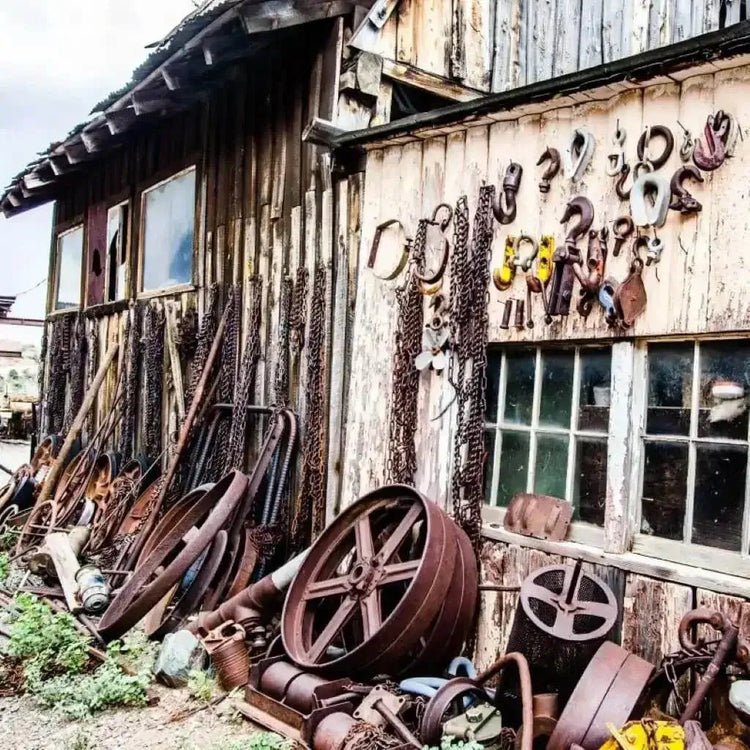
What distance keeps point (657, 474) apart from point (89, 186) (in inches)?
362

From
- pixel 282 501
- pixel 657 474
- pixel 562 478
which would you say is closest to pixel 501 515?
pixel 562 478

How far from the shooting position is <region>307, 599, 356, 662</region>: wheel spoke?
166 inches

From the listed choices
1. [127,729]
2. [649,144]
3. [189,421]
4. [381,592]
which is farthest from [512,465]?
[189,421]

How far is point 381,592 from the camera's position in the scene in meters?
4.38

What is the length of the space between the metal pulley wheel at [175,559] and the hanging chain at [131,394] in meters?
2.86

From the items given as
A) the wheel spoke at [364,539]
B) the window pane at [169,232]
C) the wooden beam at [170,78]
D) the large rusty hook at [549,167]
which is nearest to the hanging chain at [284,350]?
the wheel spoke at [364,539]

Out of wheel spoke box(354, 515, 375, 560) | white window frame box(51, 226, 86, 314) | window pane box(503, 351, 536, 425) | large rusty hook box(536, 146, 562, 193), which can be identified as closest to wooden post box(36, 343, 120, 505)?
white window frame box(51, 226, 86, 314)

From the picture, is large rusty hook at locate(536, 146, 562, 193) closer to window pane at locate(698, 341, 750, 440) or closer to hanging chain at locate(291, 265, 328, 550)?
window pane at locate(698, 341, 750, 440)

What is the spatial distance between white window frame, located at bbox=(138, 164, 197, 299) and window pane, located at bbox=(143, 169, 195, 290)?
0.02 m

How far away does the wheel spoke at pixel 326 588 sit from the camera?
4.45 meters

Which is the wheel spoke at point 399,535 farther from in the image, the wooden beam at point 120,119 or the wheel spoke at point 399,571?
the wooden beam at point 120,119

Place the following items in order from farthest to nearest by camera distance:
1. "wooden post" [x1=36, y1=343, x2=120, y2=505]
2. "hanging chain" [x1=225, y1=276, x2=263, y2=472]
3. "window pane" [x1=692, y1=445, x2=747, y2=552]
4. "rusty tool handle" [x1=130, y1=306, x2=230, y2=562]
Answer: "wooden post" [x1=36, y1=343, x2=120, y2=505] → "rusty tool handle" [x1=130, y1=306, x2=230, y2=562] → "hanging chain" [x1=225, y1=276, x2=263, y2=472] → "window pane" [x1=692, y1=445, x2=747, y2=552]

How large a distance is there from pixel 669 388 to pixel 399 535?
5.39 feet

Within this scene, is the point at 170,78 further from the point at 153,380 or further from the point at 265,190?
the point at 153,380
